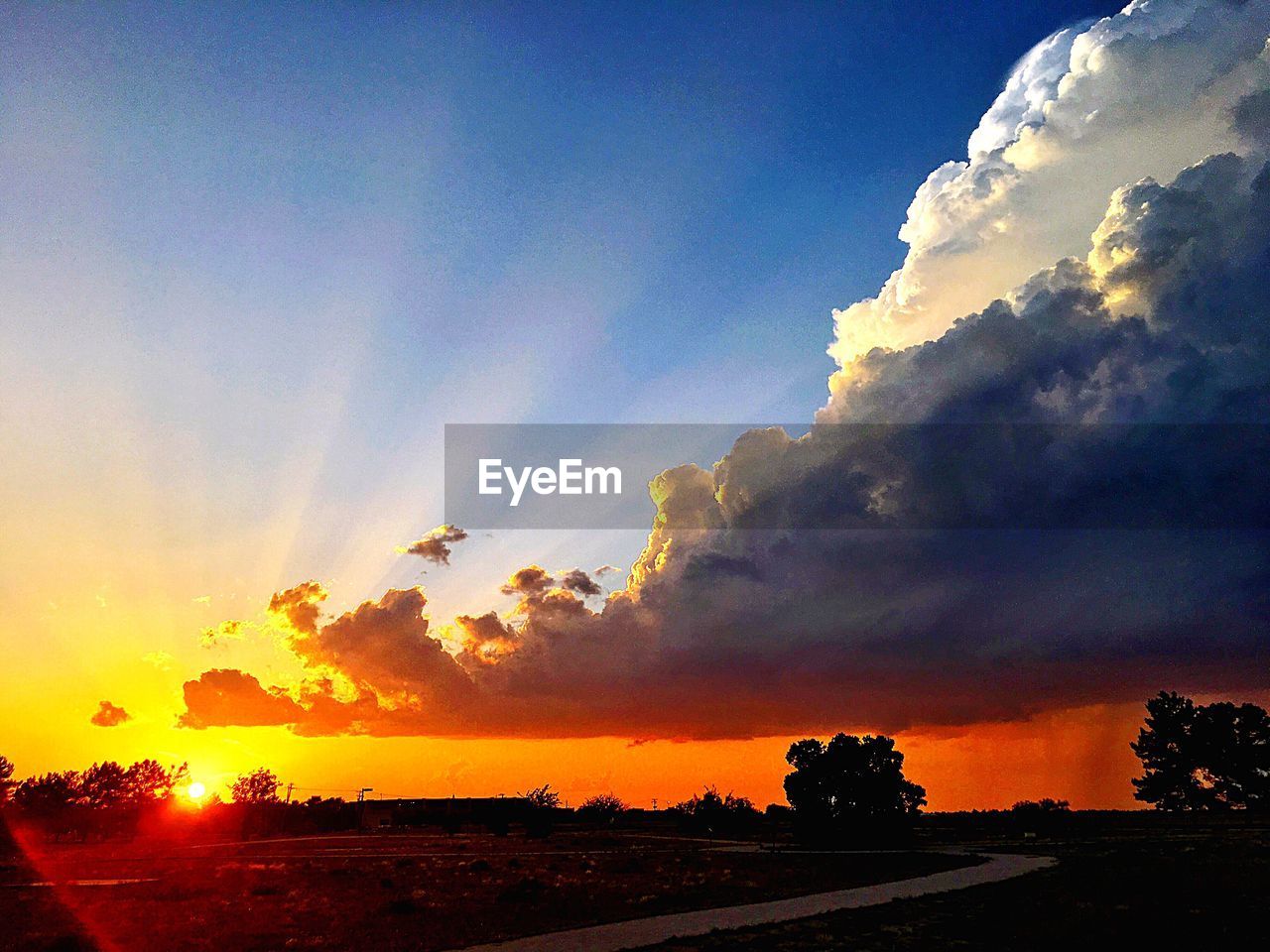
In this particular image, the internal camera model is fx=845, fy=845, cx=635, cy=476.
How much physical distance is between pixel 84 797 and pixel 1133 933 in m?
169

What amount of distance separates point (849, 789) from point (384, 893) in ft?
209

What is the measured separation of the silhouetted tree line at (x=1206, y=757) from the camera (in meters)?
108

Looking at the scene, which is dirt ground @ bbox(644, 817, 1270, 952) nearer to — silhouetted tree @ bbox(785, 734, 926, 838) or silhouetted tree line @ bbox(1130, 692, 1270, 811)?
silhouetted tree @ bbox(785, 734, 926, 838)

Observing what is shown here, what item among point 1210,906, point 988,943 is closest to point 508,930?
point 988,943

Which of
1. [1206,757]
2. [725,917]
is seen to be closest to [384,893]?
[725,917]

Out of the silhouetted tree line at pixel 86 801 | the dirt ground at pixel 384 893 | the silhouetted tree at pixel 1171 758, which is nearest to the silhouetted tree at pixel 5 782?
the silhouetted tree line at pixel 86 801

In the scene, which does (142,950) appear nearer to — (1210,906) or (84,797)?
Result: (1210,906)

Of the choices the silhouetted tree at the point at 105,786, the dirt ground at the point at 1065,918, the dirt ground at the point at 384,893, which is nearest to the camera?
the dirt ground at the point at 1065,918

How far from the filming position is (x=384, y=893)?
37.7 meters

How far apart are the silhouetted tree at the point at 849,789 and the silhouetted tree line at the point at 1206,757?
148ft

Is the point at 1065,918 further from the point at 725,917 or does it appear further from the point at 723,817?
the point at 723,817

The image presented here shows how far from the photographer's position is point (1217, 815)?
107062mm

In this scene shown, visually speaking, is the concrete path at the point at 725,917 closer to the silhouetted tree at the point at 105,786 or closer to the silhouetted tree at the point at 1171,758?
the silhouetted tree at the point at 1171,758

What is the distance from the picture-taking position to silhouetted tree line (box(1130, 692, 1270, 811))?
354 feet
